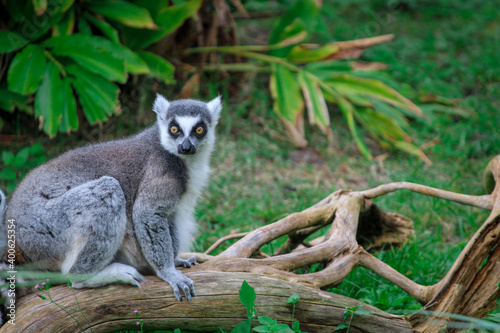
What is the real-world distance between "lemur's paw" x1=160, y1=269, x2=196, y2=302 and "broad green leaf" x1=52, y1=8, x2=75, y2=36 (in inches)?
139

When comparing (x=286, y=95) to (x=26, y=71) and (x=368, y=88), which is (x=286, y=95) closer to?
(x=368, y=88)

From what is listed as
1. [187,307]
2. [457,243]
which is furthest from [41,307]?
[457,243]

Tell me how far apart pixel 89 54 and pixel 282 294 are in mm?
3553

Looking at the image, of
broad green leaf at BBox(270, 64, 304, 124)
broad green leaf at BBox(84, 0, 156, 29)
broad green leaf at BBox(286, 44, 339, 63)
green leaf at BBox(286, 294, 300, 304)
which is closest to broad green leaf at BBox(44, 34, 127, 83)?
broad green leaf at BBox(84, 0, 156, 29)

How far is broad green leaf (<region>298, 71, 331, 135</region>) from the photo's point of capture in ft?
21.3

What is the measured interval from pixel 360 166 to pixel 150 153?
3799 mm

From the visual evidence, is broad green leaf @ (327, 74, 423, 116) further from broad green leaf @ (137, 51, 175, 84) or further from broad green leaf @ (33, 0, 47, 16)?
broad green leaf @ (33, 0, 47, 16)

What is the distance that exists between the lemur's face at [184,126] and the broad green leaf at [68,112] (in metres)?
1.55

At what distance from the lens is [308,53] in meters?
7.10

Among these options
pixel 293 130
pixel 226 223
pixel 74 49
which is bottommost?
pixel 226 223

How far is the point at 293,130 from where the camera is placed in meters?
6.89

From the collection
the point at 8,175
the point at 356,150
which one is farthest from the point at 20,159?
the point at 356,150

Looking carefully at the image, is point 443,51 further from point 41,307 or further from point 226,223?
point 41,307

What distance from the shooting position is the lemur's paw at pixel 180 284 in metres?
3.22
